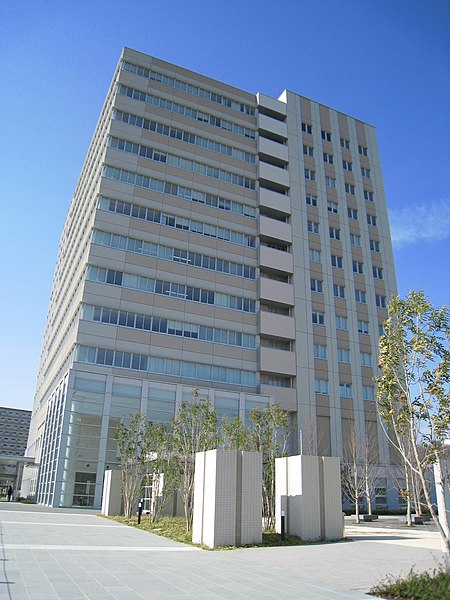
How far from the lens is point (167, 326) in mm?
47469

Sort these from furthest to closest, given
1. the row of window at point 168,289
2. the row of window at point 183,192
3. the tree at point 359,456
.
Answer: the row of window at point 183,192
the tree at point 359,456
the row of window at point 168,289

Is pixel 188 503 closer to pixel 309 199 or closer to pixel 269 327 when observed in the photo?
pixel 269 327

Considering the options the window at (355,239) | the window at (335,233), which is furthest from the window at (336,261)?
the window at (355,239)

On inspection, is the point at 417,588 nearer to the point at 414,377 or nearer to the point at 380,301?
the point at 414,377

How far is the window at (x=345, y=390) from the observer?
54125mm

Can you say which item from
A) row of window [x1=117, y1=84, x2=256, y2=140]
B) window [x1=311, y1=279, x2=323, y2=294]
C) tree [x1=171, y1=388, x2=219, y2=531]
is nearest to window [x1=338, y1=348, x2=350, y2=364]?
window [x1=311, y1=279, x2=323, y2=294]

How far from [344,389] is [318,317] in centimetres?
835

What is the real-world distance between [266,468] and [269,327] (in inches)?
1146

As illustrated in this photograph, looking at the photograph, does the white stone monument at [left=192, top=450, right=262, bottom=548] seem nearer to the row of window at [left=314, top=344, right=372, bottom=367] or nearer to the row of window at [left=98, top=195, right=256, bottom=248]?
the row of window at [left=98, top=195, right=256, bottom=248]

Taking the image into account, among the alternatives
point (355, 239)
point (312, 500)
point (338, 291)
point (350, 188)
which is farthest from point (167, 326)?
point (350, 188)

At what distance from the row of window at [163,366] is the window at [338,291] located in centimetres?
1462

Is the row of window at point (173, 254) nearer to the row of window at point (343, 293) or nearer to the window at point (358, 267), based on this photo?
the row of window at point (343, 293)

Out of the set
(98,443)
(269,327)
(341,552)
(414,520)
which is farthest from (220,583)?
(269,327)

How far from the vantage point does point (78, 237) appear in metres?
60.5
